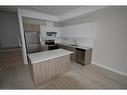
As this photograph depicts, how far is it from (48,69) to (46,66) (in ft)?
0.43

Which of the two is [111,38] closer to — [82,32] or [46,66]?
[82,32]

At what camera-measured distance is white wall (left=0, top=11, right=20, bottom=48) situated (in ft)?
11.0

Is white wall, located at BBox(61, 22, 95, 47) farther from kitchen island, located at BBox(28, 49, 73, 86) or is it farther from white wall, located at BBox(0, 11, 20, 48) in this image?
white wall, located at BBox(0, 11, 20, 48)

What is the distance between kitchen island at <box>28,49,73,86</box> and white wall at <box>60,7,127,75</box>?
1.69 m

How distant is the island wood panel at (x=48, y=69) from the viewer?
6.29 ft

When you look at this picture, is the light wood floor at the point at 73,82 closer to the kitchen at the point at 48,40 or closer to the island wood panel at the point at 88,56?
the island wood panel at the point at 88,56

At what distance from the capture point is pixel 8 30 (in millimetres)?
3490

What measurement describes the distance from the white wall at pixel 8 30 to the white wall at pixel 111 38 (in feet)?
12.3

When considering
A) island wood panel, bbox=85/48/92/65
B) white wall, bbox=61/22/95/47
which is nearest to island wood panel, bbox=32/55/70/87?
island wood panel, bbox=85/48/92/65

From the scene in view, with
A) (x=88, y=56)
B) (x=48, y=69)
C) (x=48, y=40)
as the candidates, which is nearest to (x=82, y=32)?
(x=88, y=56)

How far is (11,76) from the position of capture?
253 centimetres

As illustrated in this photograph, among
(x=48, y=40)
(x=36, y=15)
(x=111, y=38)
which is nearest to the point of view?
(x=111, y=38)
